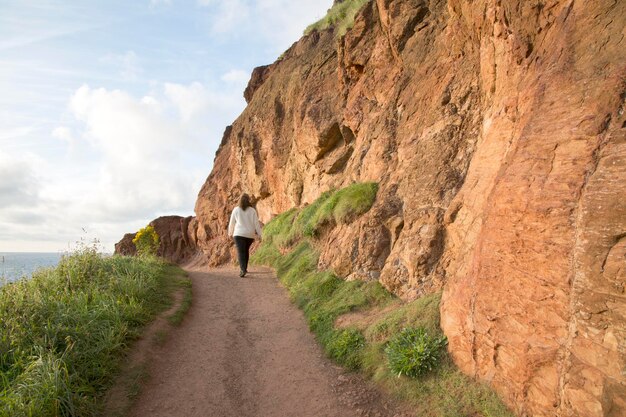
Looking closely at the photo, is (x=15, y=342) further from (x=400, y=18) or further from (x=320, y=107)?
(x=320, y=107)

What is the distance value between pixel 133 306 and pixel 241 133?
17354mm

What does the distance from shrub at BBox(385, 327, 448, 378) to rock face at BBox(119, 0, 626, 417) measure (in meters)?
0.23

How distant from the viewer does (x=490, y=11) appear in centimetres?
612

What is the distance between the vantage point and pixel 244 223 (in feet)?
37.1

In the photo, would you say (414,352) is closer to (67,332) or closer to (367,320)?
(367,320)

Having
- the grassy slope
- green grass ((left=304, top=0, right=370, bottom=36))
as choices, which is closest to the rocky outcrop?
green grass ((left=304, top=0, right=370, bottom=36))

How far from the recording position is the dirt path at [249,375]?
4820mm

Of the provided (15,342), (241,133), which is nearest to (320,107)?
(241,133)

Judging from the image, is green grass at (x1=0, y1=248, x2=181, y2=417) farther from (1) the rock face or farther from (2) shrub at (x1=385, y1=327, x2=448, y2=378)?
(1) the rock face

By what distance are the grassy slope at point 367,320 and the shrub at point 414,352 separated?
91mm

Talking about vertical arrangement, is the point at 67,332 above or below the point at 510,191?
below

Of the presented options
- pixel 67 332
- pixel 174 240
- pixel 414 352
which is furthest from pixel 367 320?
pixel 174 240

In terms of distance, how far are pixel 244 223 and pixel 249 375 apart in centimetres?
604

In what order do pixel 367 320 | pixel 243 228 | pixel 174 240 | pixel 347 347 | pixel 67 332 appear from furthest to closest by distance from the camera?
pixel 174 240
pixel 243 228
pixel 367 320
pixel 347 347
pixel 67 332
